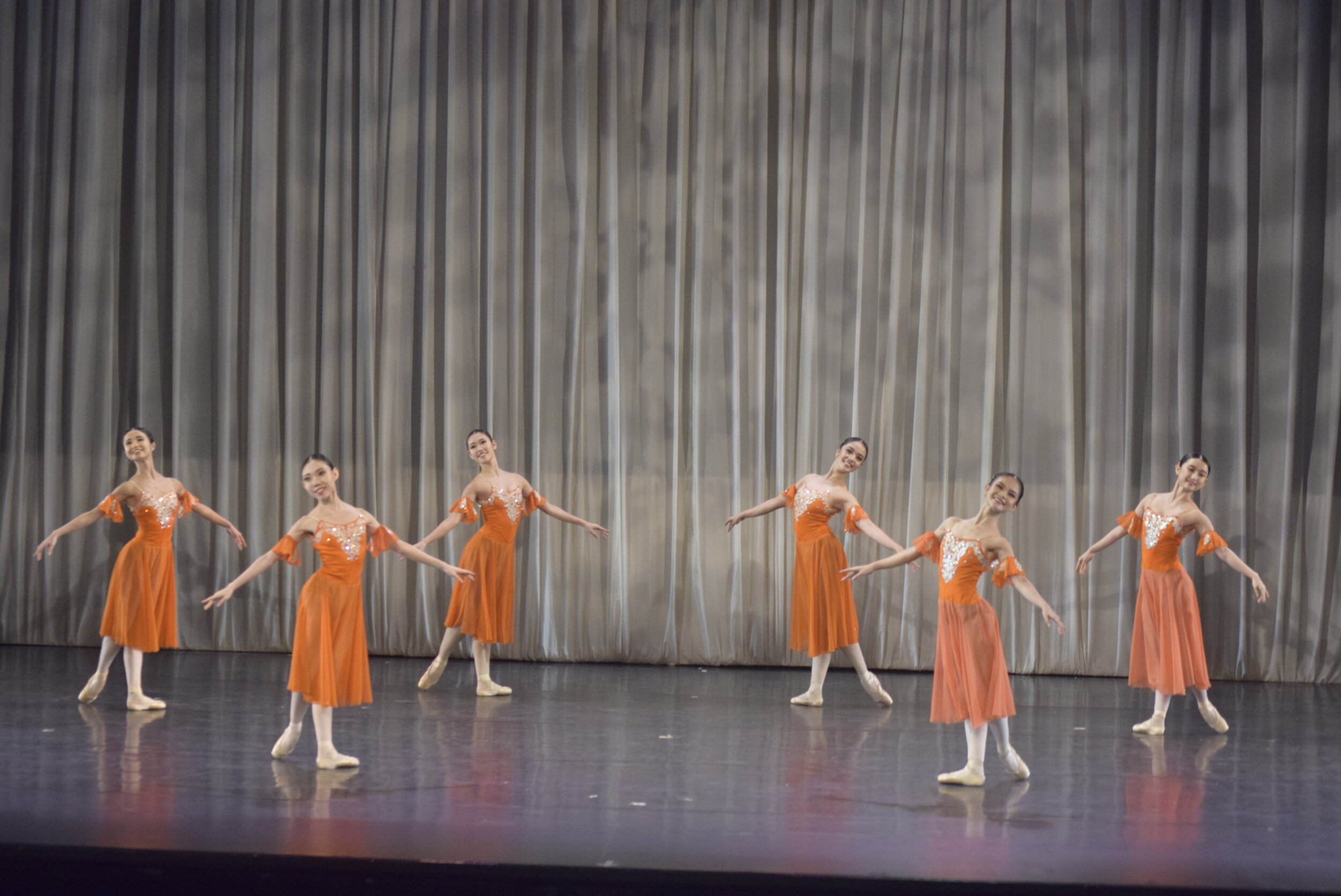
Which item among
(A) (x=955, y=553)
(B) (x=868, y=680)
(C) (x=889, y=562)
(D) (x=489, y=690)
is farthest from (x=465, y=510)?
(A) (x=955, y=553)

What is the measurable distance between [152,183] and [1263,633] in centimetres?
723

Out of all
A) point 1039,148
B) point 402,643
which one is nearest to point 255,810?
point 402,643

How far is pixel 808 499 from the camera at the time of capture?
20.4 feet

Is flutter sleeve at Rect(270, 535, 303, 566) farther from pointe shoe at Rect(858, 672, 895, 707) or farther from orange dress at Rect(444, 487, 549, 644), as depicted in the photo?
pointe shoe at Rect(858, 672, 895, 707)

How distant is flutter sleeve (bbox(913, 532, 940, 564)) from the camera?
4566 mm

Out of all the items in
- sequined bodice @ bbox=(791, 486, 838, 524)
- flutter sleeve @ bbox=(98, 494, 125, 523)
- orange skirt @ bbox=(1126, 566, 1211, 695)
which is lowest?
orange skirt @ bbox=(1126, 566, 1211, 695)

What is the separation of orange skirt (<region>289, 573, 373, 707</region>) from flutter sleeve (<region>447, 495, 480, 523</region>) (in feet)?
5.29

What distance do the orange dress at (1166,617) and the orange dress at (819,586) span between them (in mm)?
1297

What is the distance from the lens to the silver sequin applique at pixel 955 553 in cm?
437

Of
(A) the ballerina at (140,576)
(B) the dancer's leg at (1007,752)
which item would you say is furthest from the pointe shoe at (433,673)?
(B) the dancer's leg at (1007,752)

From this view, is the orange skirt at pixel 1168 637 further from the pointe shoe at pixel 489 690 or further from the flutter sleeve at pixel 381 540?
the flutter sleeve at pixel 381 540

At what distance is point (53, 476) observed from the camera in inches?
313

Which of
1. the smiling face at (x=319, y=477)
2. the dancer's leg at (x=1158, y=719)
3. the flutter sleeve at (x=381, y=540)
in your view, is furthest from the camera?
the dancer's leg at (x=1158, y=719)

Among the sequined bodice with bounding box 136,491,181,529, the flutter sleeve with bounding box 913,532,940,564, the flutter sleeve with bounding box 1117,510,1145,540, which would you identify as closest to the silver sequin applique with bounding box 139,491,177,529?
the sequined bodice with bounding box 136,491,181,529
